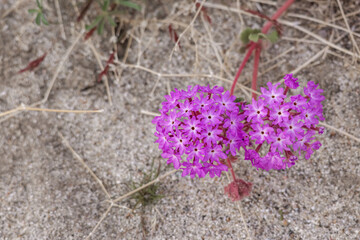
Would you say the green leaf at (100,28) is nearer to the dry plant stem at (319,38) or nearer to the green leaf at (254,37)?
the green leaf at (254,37)

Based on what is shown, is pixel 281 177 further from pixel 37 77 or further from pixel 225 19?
pixel 37 77

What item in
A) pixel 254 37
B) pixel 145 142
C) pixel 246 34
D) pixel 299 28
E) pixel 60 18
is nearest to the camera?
pixel 254 37

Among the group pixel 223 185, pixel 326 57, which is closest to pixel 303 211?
pixel 223 185

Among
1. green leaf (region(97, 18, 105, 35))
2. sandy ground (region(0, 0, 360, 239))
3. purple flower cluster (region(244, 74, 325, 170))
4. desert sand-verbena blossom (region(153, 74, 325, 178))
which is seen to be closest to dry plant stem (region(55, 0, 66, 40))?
sandy ground (region(0, 0, 360, 239))

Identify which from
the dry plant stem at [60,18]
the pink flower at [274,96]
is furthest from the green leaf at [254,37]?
the dry plant stem at [60,18]

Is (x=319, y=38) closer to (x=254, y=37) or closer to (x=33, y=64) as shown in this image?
(x=254, y=37)

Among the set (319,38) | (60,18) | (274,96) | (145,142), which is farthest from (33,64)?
(319,38)
